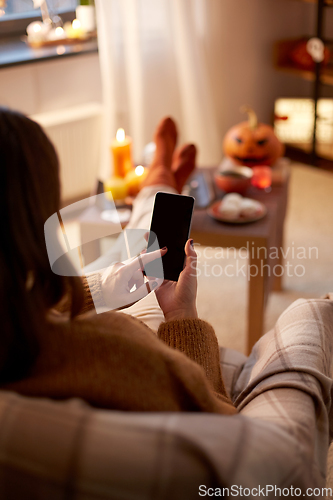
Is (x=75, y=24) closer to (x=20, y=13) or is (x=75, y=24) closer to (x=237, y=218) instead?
(x=20, y=13)

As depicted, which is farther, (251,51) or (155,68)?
(251,51)

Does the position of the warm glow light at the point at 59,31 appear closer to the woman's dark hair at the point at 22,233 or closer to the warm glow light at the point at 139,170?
the warm glow light at the point at 139,170

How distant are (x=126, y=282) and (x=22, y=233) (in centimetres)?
39

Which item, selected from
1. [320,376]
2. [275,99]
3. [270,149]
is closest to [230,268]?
[270,149]

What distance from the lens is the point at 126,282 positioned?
81 cm

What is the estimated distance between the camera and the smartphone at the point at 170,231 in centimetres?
85

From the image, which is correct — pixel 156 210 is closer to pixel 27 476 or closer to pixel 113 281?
pixel 113 281

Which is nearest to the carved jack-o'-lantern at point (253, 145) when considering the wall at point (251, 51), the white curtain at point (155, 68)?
the white curtain at point (155, 68)

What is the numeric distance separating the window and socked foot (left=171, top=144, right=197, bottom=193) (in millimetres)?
1297

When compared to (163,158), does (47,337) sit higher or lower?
higher

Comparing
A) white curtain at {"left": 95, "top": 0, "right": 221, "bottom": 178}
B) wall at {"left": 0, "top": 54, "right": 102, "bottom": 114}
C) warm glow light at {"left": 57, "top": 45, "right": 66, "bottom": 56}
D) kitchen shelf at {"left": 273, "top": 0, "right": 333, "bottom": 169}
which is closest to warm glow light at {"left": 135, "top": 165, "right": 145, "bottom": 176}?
white curtain at {"left": 95, "top": 0, "right": 221, "bottom": 178}

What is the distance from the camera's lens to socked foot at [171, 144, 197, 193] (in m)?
1.51

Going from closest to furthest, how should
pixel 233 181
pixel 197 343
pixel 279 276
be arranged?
pixel 197 343, pixel 233 181, pixel 279 276

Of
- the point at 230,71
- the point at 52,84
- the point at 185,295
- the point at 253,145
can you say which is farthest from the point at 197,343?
the point at 230,71
